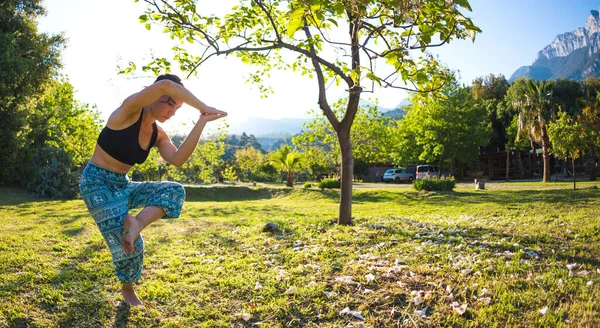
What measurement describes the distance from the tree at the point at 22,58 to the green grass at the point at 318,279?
1616 centimetres

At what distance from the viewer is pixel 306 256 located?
5980 millimetres

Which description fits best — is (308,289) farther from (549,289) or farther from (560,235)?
(560,235)

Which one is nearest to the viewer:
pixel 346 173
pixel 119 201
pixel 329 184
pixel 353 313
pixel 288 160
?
pixel 119 201

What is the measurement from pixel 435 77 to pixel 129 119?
11.6 feet

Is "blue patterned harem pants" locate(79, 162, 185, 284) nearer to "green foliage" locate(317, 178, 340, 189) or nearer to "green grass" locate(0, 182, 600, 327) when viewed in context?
"green grass" locate(0, 182, 600, 327)

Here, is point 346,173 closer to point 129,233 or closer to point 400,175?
point 129,233

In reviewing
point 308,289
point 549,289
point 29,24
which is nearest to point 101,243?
→ point 308,289

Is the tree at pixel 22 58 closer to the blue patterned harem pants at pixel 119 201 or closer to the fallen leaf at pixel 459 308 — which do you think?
the blue patterned harem pants at pixel 119 201

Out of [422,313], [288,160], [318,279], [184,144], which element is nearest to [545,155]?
[288,160]

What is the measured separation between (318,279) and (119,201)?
257cm

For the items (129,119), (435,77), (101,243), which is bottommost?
(101,243)

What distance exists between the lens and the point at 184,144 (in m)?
3.42

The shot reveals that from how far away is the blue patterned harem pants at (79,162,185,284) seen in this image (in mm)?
3465

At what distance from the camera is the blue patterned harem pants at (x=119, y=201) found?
11.4 ft
